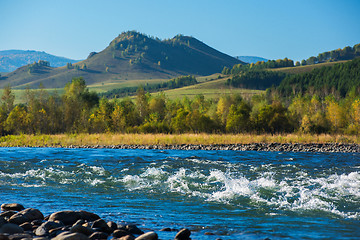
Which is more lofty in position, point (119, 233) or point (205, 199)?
point (119, 233)

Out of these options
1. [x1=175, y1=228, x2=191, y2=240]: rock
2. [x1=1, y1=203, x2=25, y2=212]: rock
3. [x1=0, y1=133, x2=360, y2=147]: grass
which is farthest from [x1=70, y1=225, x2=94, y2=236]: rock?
[x1=0, y1=133, x2=360, y2=147]: grass

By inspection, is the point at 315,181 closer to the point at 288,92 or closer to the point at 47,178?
the point at 47,178

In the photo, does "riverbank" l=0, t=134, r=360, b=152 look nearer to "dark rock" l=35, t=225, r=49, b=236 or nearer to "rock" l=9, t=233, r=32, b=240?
"dark rock" l=35, t=225, r=49, b=236

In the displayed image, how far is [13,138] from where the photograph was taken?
167 feet

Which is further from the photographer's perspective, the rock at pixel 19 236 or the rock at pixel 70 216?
the rock at pixel 70 216

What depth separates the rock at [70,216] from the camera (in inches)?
364

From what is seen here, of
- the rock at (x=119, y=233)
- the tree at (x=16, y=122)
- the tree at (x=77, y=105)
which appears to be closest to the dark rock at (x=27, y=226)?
the rock at (x=119, y=233)

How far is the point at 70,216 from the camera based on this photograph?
9359 millimetres

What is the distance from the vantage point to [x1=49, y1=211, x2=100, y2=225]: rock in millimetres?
9234

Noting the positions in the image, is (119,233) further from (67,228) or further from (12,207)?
(12,207)

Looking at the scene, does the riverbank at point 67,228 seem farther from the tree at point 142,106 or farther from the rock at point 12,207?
the tree at point 142,106

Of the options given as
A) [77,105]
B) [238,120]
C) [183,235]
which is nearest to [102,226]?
[183,235]

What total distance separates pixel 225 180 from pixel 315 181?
14.2 ft

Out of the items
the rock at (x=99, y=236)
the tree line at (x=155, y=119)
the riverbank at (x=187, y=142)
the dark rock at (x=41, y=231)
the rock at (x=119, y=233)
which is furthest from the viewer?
the tree line at (x=155, y=119)
